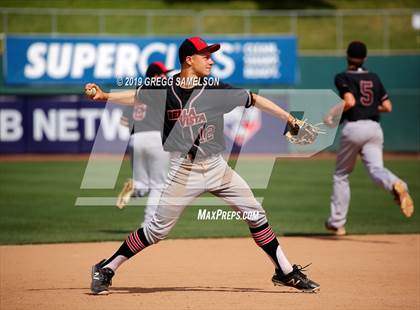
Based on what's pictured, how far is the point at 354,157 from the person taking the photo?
12.5 meters

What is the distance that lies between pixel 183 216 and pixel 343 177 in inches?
153

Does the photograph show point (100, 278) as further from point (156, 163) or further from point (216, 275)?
point (156, 163)

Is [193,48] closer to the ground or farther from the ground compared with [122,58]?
farther from the ground

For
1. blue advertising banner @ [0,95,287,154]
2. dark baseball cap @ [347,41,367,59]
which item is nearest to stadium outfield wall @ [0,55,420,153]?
blue advertising banner @ [0,95,287,154]

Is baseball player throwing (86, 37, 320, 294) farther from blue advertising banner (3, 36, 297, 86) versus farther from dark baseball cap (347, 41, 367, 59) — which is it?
blue advertising banner (3, 36, 297, 86)

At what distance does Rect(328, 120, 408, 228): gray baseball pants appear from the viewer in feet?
39.5

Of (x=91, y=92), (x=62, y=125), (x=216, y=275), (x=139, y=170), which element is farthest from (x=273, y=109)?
(x=62, y=125)

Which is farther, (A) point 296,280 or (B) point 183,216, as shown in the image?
(B) point 183,216

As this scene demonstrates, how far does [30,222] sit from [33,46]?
1514cm

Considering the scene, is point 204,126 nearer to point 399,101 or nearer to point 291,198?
point 291,198

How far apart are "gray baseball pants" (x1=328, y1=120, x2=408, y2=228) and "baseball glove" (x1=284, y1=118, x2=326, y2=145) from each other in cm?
364

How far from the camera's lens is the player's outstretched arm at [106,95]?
320 inches

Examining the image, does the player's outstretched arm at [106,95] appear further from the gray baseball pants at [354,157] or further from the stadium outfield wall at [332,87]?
the stadium outfield wall at [332,87]

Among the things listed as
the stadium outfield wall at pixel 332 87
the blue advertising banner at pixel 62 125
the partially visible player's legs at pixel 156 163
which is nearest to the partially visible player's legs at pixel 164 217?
the partially visible player's legs at pixel 156 163
